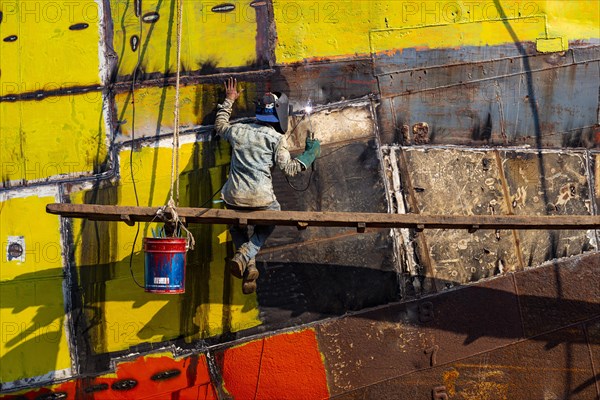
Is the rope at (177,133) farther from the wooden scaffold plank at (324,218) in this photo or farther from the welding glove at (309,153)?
the welding glove at (309,153)

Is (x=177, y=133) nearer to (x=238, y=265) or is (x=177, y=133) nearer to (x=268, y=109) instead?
(x=268, y=109)

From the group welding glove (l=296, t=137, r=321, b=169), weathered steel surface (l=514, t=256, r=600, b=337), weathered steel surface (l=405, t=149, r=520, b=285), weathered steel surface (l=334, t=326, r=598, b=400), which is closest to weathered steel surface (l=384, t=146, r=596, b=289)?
weathered steel surface (l=405, t=149, r=520, b=285)

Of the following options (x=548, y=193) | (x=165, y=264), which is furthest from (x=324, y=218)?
(x=548, y=193)

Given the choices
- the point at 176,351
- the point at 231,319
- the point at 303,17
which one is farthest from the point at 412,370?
the point at 303,17

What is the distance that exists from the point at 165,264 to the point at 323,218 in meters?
1.19

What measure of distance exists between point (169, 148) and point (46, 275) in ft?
4.97

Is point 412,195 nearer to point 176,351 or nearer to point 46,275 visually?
point 176,351

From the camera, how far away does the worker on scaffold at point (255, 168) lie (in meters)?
5.21

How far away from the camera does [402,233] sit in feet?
19.2

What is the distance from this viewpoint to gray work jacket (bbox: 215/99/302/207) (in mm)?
5211

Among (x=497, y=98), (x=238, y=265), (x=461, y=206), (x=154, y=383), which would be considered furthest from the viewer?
(x=497, y=98)

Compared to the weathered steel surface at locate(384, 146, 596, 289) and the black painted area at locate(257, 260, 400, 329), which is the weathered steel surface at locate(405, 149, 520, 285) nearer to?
the weathered steel surface at locate(384, 146, 596, 289)

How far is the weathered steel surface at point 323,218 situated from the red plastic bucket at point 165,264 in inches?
10.0

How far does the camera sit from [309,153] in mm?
5309
